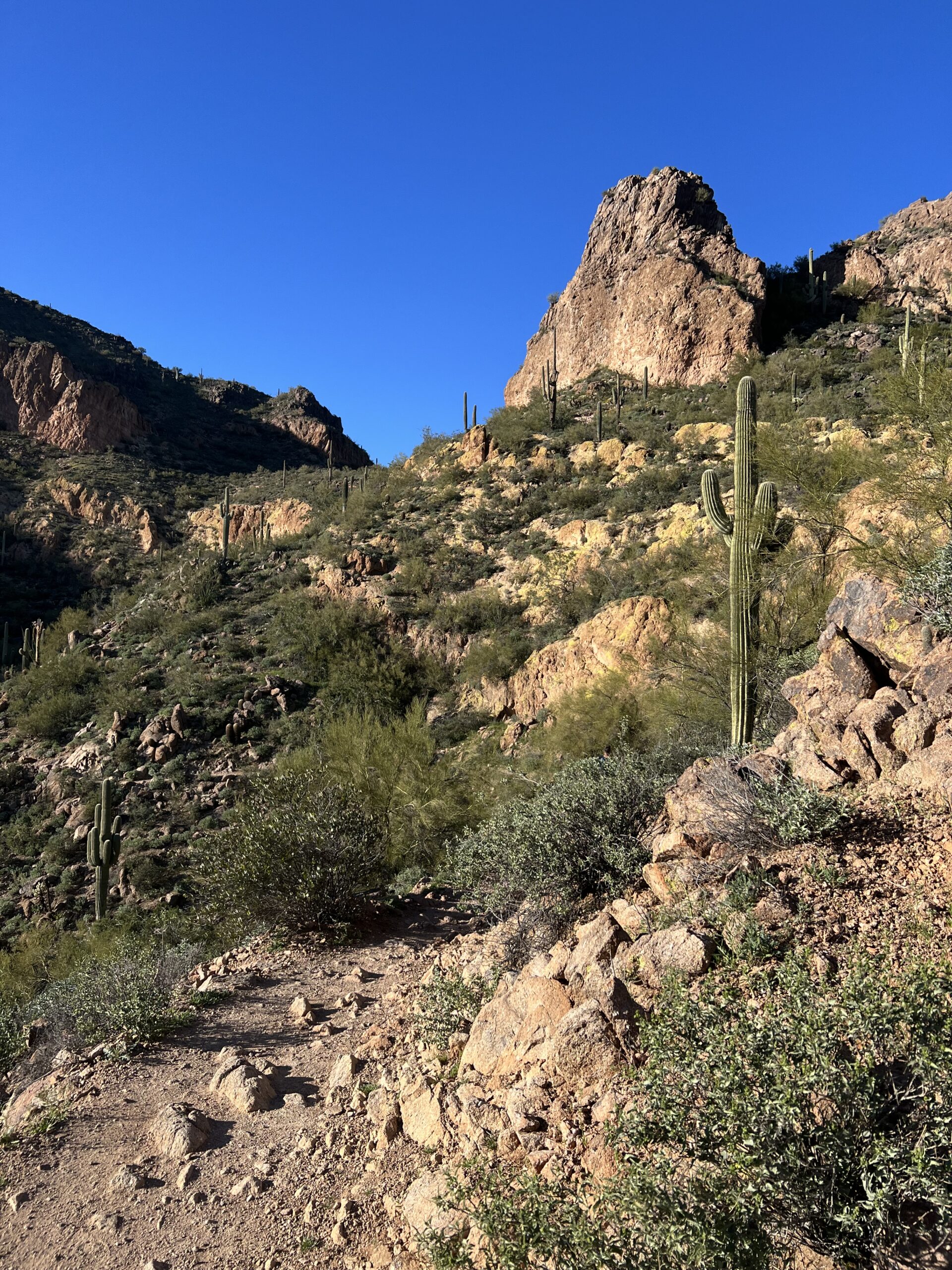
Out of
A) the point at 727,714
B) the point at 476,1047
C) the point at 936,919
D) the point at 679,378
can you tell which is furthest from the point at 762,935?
the point at 679,378

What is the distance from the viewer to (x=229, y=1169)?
374cm

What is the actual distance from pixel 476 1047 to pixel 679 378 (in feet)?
107

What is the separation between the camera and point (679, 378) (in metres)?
31.9

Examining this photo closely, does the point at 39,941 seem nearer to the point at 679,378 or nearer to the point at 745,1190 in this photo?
the point at 745,1190

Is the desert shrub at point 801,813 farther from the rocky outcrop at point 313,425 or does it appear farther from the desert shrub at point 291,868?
the rocky outcrop at point 313,425

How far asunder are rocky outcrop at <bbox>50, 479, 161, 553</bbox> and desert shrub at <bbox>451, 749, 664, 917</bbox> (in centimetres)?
3757

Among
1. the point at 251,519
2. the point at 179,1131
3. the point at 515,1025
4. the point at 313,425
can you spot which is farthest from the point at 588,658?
the point at 313,425

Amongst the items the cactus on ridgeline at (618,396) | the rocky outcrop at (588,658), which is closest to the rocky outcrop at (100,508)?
the cactus on ridgeline at (618,396)

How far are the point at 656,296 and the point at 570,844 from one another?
34333 mm

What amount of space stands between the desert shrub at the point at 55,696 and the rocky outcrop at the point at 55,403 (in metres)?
27.8

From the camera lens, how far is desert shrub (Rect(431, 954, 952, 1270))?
2.06 m

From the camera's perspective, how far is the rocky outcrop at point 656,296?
31.4 meters

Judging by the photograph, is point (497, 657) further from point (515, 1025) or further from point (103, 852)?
point (515, 1025)

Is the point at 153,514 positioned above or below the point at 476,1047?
above
